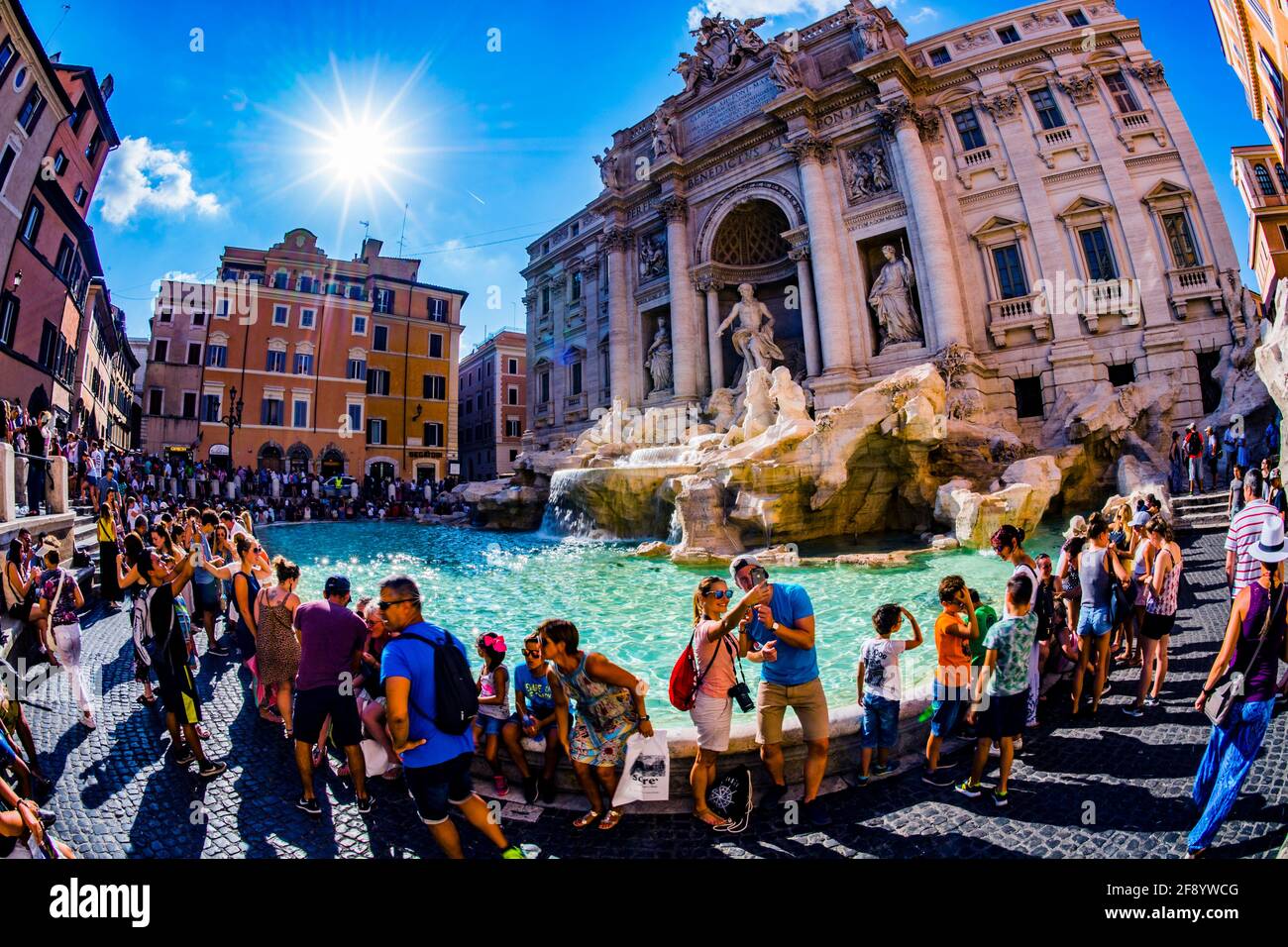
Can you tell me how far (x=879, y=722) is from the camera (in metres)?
3.06

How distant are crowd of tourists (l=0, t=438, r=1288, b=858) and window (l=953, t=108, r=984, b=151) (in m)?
20.4

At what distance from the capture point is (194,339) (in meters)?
20.3

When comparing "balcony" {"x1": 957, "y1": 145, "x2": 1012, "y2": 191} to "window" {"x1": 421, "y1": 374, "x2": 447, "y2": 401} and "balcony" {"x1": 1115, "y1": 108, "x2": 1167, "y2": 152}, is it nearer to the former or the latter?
→ "balcony" {"x1": 1115, "y1": 108, "x2": 1167, "y2": 152}

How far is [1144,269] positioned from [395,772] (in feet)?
74.1

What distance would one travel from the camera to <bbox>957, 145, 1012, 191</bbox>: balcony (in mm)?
17938

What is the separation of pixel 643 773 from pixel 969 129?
24.2 m

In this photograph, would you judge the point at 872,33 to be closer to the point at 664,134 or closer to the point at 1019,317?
the point at 664,134

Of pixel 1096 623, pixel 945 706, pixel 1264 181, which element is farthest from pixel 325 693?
pixel 1264 181

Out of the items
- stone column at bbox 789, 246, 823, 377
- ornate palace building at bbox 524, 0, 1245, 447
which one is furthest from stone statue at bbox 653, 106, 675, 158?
stone column at bbox 789, 246, 823, 377

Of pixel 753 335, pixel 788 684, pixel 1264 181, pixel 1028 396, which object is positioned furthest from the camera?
pixel 753 335

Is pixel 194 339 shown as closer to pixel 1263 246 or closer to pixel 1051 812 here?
pixel 1051 812

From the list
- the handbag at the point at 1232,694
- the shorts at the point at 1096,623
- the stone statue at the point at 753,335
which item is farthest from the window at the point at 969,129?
the handbag at the point at 1232,694

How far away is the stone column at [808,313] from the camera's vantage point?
1931 cm
